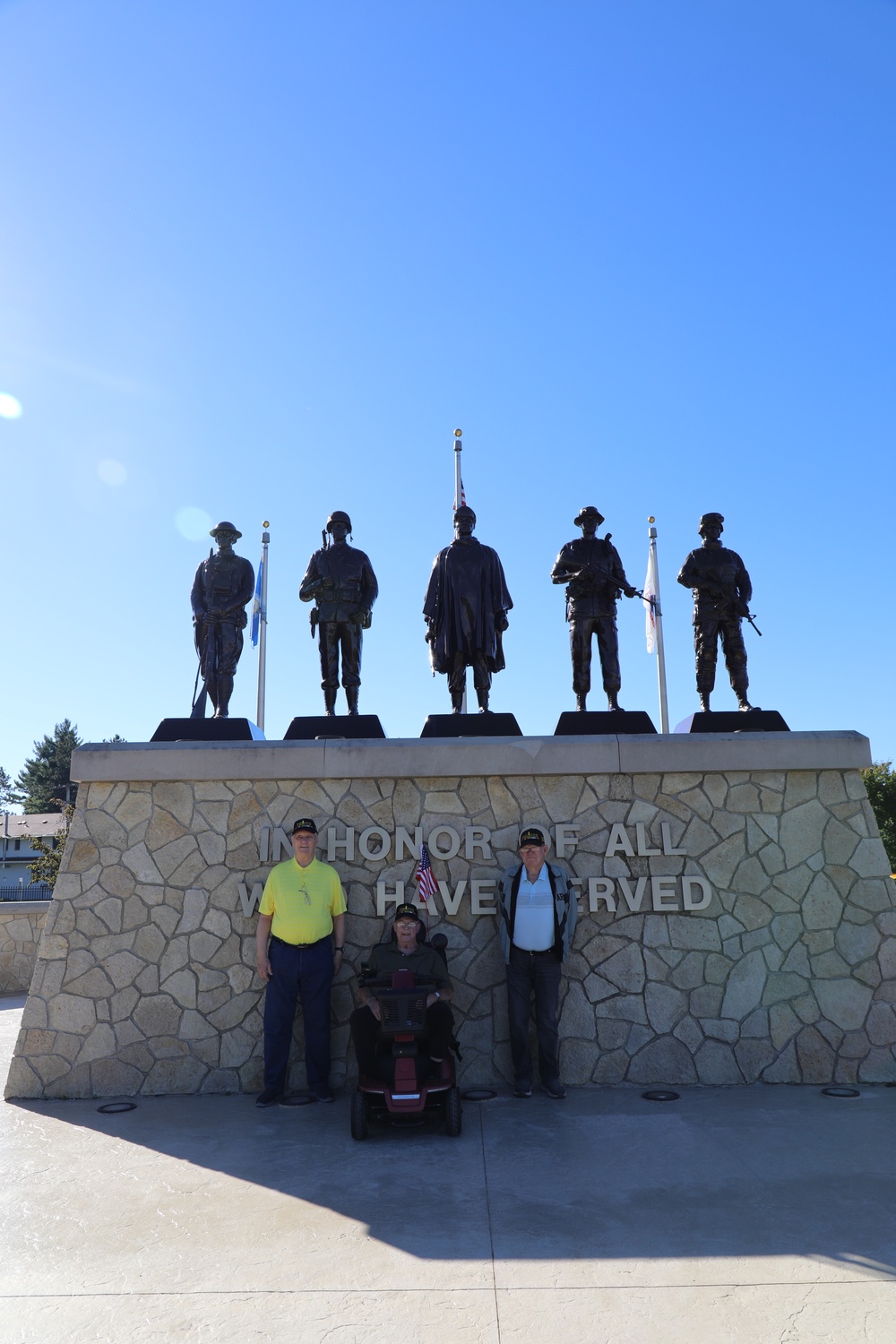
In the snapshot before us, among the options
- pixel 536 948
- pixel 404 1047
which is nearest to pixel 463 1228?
pixel 404 1047

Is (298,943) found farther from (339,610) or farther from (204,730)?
(339,610)

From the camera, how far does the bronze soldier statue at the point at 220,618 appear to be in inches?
322

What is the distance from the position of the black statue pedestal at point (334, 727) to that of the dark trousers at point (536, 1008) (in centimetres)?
217

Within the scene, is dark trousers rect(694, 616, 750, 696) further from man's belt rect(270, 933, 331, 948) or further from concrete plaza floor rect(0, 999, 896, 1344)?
man's belt rect(270, 933, 331, 948)

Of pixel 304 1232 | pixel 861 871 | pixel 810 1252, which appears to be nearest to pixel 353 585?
pixel 861 871

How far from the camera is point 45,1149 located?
5.03 m

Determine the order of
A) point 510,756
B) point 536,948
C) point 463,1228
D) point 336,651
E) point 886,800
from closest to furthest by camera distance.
Result: point 463,1228, point 536,948, point 510,756, point 336,651, point 886,800

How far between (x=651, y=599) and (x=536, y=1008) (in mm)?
8177

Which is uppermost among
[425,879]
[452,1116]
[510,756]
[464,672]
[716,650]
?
[716,650]

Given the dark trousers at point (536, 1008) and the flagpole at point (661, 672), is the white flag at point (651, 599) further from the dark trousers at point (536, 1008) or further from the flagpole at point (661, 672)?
the dark trousers at point (536, 1008)

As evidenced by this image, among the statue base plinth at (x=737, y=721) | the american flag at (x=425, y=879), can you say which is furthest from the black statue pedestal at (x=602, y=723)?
the american flag at (x=425, y=879)

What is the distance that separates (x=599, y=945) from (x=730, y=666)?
2.80 meters

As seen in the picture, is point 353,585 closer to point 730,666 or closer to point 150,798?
point 150,798

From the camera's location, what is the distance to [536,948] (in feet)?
19.5
